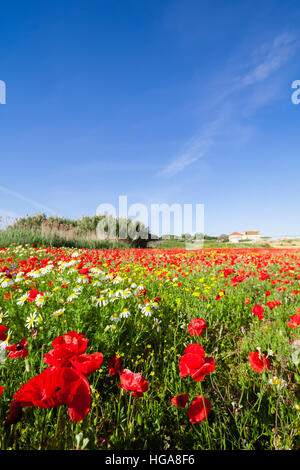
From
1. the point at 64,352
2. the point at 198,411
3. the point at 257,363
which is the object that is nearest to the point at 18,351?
the point at 64,352

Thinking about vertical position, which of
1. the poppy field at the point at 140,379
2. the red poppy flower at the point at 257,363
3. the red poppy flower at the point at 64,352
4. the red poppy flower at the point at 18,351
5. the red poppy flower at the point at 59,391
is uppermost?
the red poppy flower at the point at 64,352

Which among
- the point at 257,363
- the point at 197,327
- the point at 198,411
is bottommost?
the point at 198,411

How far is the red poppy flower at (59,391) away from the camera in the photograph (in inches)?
29.1

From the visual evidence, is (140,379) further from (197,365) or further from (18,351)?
(18,351)

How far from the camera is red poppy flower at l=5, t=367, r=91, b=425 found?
2.43 ft

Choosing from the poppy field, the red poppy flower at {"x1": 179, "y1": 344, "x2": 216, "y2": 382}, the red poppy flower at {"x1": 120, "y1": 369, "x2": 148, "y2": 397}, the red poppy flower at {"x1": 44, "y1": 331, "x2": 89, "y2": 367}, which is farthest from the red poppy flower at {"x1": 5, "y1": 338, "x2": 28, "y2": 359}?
the red poppy flower at {"x1": 179, "y1": 344, "x2": 216, "y2": 382}

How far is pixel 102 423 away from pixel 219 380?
42.6 inches

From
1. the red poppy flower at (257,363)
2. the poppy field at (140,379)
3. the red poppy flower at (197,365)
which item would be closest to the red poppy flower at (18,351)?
the poppy field at (140,379)

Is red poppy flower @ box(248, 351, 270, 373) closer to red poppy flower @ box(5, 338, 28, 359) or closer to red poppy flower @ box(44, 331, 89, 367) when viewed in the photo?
red poppy flower @ box(44, 331, 89, 367)

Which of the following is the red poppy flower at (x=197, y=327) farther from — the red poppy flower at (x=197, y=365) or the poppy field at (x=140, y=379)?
the red poppy flower at (x=197, y=365)

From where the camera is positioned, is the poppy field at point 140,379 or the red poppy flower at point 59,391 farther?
the poppy field at point 140,379

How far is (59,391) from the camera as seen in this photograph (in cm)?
76
